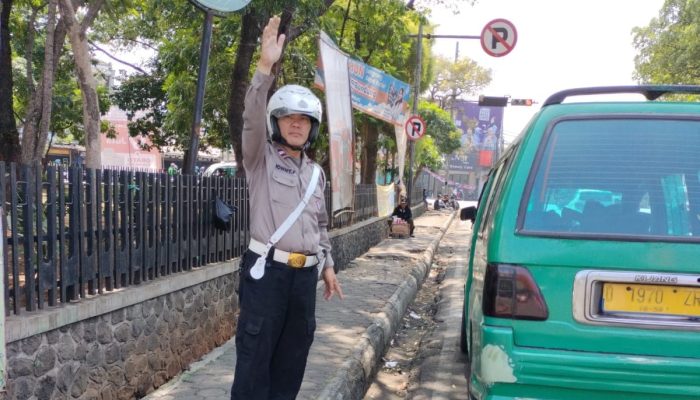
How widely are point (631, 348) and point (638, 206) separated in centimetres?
59

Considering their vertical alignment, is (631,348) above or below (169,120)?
below

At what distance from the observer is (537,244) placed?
2.52 meters

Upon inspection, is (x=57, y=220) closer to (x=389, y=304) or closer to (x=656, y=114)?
(x=656, y=114)

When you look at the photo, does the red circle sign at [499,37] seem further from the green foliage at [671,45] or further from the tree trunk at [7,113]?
the tree trunk at [7,113]

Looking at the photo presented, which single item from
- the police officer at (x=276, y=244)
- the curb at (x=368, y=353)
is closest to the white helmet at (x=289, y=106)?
the police officer at (x=276, y=244)

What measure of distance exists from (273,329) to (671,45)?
2167 cm

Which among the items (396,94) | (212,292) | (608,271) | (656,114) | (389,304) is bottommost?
(389,304)

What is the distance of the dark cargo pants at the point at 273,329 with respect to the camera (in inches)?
112

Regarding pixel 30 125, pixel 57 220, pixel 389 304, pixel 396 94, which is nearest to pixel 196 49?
pixel 30 125

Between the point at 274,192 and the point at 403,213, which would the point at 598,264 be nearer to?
the point at 274,192

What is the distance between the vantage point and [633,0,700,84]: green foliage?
1872 centimetres

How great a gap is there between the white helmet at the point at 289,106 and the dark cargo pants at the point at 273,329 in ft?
1.99

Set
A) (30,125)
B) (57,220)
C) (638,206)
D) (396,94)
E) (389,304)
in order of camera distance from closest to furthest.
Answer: (638,206) < (57,220) < (389,304) < (30,125) < (396,94)

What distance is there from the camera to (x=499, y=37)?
46.6ft
